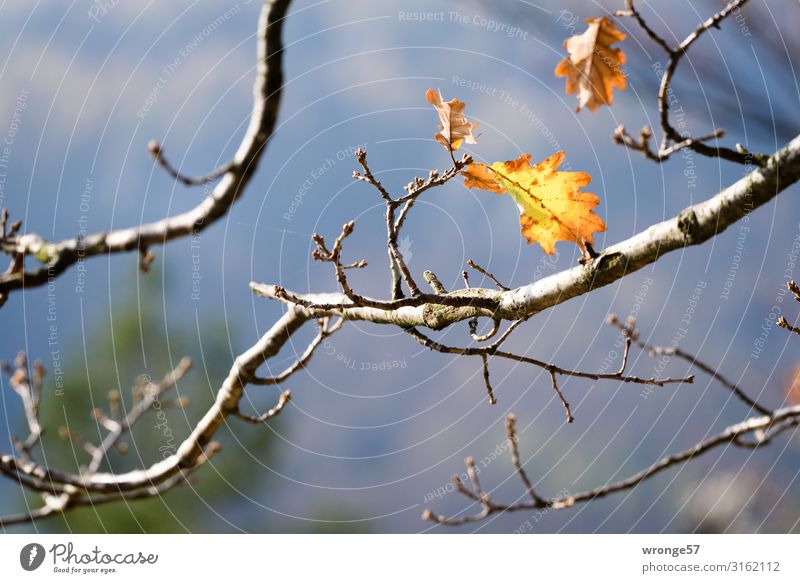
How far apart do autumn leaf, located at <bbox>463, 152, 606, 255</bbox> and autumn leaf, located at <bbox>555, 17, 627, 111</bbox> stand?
0.28ft

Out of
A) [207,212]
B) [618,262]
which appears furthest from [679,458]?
[207,212]

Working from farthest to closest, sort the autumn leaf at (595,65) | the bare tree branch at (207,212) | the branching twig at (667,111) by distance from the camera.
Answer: the bare tree branch at (207,212) → the autumn leaf at (595,65) → the branching twig at (667,111)

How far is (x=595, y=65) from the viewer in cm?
82

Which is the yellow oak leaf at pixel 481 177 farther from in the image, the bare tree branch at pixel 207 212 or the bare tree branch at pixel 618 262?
the bare tree branch at pixel 207 212

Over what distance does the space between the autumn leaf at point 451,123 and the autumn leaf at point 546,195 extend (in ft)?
0.12

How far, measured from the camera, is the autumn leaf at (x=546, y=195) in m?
0.82

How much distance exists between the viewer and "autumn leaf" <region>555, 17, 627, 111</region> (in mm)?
794

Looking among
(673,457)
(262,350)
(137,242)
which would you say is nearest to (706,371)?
(673,457)

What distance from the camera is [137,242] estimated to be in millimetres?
1254

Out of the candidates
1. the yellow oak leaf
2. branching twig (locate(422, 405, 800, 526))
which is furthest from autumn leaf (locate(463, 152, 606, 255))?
branching twig (locate(422, 405, 800, 526))

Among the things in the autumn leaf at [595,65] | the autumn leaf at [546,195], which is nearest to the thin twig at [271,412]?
the autumn leaf at [546,195]
